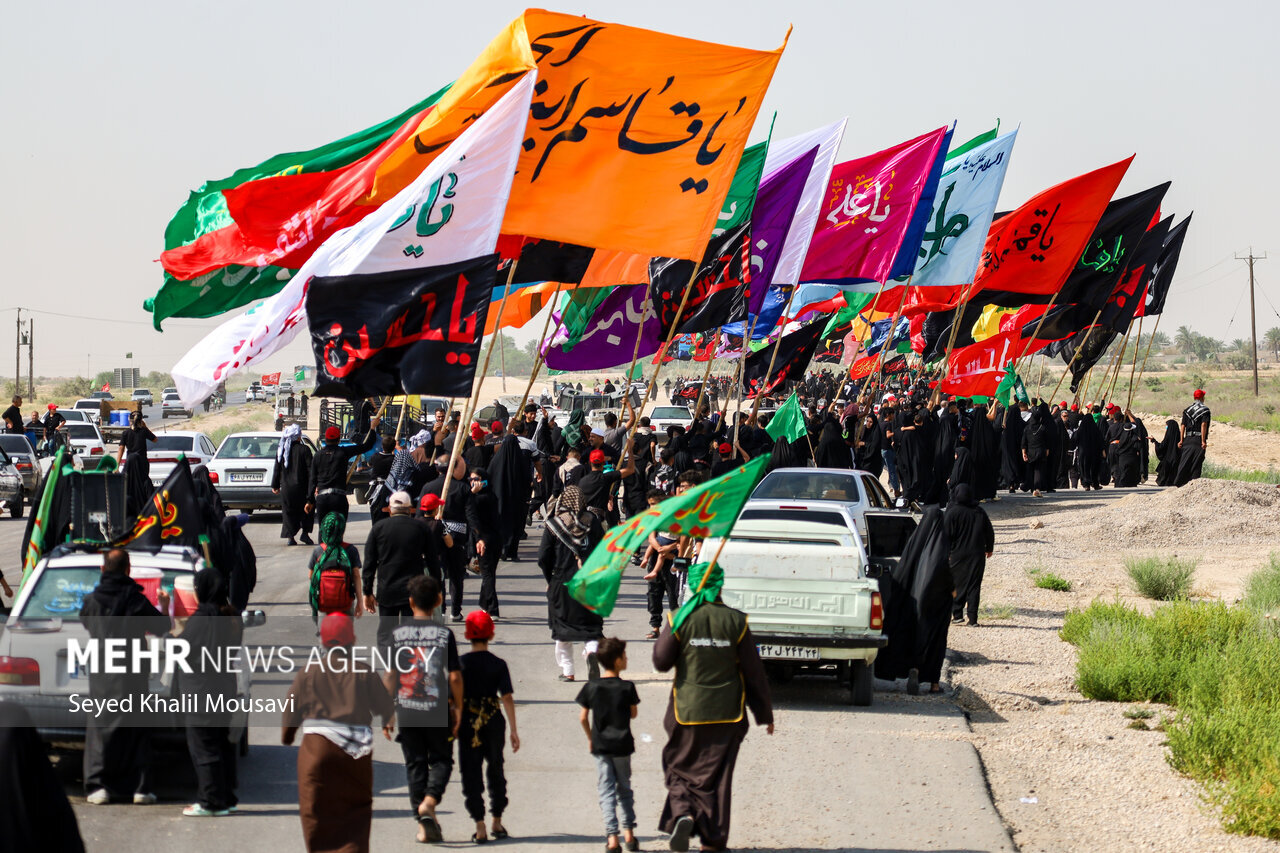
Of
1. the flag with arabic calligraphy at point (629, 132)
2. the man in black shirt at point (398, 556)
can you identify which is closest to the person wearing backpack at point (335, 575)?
the man in black shirt at point (398, 556)

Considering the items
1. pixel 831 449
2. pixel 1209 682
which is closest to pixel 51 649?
pixel 1209 682

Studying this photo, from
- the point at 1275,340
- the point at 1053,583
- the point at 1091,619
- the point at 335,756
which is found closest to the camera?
the point at 335,756

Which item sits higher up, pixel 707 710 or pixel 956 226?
pixel 956 226

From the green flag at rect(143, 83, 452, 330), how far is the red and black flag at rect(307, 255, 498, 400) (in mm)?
4039

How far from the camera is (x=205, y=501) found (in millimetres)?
10062

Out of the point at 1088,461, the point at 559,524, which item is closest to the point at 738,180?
the point at 559,524

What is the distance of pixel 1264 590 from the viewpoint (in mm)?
15820

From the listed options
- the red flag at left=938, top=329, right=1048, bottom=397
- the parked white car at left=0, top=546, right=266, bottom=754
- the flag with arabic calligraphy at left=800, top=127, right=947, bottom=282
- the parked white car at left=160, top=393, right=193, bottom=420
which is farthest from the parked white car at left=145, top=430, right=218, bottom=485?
the parked white car at left=160, top=393, right=193, bottom=420

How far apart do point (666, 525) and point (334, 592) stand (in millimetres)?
3492

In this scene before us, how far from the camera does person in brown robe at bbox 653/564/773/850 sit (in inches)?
272

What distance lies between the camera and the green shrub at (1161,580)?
56.2ft

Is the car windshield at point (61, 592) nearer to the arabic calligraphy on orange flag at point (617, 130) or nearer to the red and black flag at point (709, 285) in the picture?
the arabic calligraphy on orange flag at point (617, 130)

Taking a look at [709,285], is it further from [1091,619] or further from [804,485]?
[1091,619]

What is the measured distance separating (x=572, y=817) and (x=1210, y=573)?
576 inches
